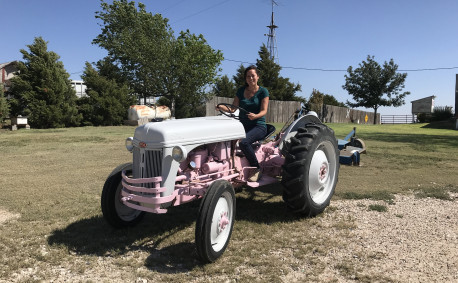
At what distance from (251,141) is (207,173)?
828 mm

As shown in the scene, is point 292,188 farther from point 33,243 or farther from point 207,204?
point 33,243

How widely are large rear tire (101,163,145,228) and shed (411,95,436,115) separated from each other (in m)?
56.3

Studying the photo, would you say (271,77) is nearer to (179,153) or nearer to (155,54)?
(155,54)

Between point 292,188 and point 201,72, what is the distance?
2937 centimetres

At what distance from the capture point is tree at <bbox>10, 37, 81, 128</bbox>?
22109 mm

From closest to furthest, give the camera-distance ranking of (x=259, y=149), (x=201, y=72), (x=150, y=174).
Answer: (x=150, y=174)
(x=259, y=149)
(x=201, y=72)

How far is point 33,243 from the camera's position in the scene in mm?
3779

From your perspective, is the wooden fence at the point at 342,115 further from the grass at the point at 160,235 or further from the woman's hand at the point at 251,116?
the woman's hand at the point at 251,116

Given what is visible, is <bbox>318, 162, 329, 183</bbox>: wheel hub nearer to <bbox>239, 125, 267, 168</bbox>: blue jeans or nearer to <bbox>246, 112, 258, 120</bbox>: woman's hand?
<bbox>239, 125, 267, 168</bbox>: blue jeans

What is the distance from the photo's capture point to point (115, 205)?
4.07m

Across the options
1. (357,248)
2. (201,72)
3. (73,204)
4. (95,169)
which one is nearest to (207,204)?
(357,248)

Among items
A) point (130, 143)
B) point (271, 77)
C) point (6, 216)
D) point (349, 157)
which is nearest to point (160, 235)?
point (130, 143)

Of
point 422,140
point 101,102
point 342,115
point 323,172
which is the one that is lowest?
point 422,140

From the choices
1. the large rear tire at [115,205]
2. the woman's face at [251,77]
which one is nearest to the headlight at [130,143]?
the large rear tire at [115,205]
